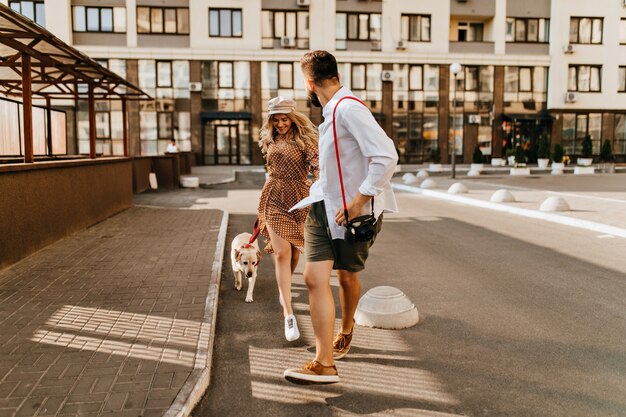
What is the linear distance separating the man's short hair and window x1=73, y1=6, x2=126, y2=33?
38.1 metres

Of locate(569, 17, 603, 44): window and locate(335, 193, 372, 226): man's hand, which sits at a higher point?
locate(569, 17, 603, 44): window

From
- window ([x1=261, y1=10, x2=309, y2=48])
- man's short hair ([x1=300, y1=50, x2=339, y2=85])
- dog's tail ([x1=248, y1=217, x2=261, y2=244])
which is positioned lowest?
dog's tail ([x1=248, y1=217, x2=261, y2=244])

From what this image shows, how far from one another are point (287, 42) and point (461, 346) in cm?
3683

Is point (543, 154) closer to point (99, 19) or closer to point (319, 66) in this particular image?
point (99, 19)

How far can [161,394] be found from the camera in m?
3.62

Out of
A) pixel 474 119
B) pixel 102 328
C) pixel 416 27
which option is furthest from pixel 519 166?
pixel 102 328

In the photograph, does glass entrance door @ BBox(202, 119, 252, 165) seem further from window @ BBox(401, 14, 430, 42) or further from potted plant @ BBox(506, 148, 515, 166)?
potted plant @ BBox(506, 148, 515, 166)

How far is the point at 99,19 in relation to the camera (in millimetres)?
38500

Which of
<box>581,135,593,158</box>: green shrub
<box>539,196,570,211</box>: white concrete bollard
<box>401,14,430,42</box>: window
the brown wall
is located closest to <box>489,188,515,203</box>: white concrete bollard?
<box>539,196,570,211</box>: white concrete bollard

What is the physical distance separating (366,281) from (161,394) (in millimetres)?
3905

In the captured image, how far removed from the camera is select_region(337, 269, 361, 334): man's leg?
13.7 feet

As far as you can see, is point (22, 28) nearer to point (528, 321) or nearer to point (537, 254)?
point (528, 321)

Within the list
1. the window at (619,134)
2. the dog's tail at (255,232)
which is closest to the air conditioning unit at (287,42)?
the window at (619,134)

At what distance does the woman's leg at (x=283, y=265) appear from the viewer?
509cm
